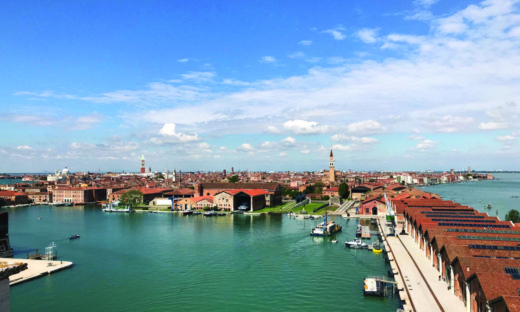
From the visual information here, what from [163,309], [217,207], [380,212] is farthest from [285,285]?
[217,207]

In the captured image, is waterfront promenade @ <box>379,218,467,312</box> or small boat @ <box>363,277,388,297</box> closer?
waterfront promenade @ <box>379,218,467,312</box>

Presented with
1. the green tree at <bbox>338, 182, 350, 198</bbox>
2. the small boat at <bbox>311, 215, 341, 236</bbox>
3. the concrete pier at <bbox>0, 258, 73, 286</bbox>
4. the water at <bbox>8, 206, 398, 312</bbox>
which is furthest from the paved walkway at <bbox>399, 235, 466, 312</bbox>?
the green tree at <bbox>338, 182, 350, 198</bbox>

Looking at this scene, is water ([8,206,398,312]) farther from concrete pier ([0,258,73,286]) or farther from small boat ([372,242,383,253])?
small boat ([372,242,383,253])

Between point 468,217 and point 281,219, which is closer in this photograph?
point 468,217

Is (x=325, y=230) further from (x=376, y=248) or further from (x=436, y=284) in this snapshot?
(x=436, y=284)

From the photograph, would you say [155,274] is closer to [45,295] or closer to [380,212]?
[45,295]

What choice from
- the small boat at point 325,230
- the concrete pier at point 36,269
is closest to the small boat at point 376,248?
the small boat at point 325,230
